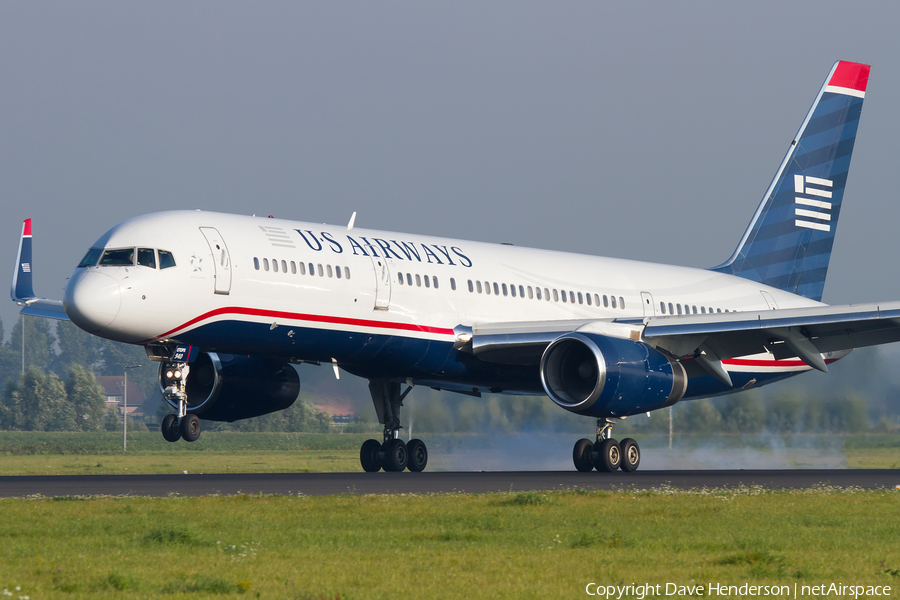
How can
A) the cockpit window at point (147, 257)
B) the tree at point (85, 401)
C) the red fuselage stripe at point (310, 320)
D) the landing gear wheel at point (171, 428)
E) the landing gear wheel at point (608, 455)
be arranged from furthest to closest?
the tree at point (85, 401) < the landing gear wheel at point (608, 455) < the landing gear wheel at point (171, 428) < the red fuselage stripe at point (310, 320) < the cockpit window at point (147, 257)

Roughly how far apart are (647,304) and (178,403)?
13789mm

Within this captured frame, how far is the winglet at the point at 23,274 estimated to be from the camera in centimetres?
2866

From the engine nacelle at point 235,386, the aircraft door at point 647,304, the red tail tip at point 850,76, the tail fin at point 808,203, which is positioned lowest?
the engine nacelle at point 235,386

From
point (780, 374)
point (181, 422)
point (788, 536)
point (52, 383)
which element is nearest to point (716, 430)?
point (780, 374)

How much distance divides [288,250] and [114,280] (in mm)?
3690

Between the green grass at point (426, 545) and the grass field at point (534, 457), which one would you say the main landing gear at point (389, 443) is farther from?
the green grass at point (426, 545)

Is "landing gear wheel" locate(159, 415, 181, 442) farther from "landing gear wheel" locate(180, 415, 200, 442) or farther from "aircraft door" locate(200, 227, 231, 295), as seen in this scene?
"aircraft door" locate(200, 227, 231, 295)

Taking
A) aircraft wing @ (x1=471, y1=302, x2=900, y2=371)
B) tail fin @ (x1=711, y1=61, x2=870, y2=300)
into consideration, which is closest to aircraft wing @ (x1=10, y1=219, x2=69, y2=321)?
aircraft wing @ (x1=471, y1=302, x2=900, y2=371)

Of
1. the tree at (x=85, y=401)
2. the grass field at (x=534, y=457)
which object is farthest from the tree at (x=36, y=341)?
the grass field at (x=534, y=457)

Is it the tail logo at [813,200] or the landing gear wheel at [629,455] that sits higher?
the tail logo at [813,200]

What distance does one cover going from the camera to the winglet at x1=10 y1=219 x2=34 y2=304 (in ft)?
94.0

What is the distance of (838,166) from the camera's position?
37.8 meters

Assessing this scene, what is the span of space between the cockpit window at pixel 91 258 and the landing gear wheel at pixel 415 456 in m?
10.0

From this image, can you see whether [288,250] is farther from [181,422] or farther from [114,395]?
[114,395]
